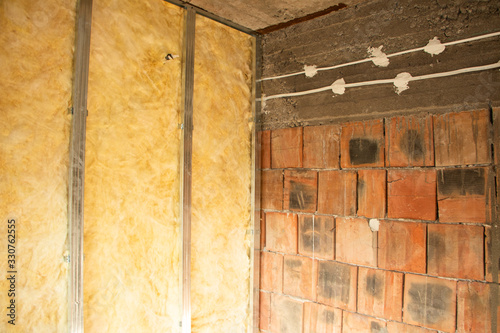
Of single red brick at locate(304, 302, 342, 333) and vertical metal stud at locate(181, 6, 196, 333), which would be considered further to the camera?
single red brick at locate(304, 302, 342, 333)

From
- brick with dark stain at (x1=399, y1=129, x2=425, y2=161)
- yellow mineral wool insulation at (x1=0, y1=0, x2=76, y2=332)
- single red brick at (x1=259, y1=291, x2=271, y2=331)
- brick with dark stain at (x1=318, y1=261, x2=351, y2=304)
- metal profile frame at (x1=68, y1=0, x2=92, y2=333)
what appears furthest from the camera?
single red brick at (x1=259, y1=291, x2=271, y2=331)

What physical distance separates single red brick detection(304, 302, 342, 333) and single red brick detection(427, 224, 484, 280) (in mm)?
646

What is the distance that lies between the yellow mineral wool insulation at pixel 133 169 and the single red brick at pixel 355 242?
0.99 m

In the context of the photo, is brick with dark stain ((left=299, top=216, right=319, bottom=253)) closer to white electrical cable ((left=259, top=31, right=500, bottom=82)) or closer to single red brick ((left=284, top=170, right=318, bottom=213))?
single red brick ((left=284, top=170, right=318, bottom=213))

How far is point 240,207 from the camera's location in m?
2.54

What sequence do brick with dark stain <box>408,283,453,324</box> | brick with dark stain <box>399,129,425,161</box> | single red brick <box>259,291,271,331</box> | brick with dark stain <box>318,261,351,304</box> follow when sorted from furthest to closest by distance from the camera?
single red brick <box>259,291,271,331</box>, brick with dark stain <box>318,261,351,304</box>, brick with dark stain <box>399,129,425,161</box>, brick with dark stain <box>408,283,453,324</box>

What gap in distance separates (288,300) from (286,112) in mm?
1299

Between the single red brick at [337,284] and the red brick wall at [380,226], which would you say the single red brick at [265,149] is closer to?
the red brick wall at [380,226]

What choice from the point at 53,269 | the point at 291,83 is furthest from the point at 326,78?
the point at 53,269

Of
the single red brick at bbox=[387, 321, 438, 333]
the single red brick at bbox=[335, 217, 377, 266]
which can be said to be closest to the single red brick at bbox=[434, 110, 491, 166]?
the single red brick at bbox=[335, 217, 377, 266]

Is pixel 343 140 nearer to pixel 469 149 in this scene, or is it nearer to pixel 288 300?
pixel 469 149

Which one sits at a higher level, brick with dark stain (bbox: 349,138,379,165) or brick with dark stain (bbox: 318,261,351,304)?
brick with dark stain (bbox: 349,138,379,165)

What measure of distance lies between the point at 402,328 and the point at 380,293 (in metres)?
0.21

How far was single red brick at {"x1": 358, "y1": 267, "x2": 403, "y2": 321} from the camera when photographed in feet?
6.61
